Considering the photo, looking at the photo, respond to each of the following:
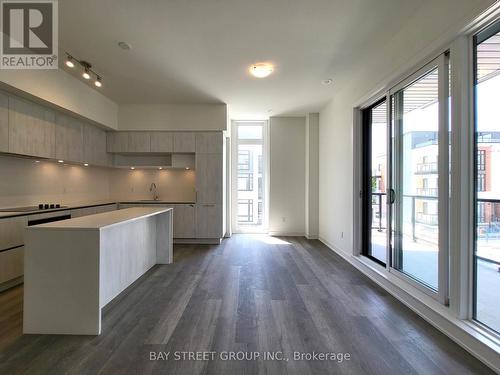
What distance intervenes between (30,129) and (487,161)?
5182mm

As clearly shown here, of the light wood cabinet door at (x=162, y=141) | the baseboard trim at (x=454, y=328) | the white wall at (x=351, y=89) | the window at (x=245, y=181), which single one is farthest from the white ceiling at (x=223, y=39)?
the baseboard trim at (x=454, y=328)

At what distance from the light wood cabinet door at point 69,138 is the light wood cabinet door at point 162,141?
1268 millimetres

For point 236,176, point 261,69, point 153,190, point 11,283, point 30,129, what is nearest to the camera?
point 11,283

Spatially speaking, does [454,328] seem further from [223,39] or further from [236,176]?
[236,176]

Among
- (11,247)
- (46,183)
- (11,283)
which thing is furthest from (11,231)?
(46,183)

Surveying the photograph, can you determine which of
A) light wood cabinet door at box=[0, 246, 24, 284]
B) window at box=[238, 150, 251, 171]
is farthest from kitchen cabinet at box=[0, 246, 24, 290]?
window at box=[238, 150, 251, 171]

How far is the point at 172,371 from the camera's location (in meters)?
1.57

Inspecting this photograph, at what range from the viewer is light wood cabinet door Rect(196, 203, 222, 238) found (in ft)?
16.4

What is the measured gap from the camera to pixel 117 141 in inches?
198

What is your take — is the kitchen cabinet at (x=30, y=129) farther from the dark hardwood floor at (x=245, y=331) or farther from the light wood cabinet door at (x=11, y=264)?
the dark hardwood floor at (x=245, y=331)

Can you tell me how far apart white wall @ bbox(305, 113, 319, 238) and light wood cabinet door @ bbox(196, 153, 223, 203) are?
217 centimetres

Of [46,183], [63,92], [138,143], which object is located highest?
[63,92]

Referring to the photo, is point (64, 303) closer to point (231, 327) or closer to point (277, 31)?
point (231, 327)

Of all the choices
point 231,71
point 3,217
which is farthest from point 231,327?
point 231,71
